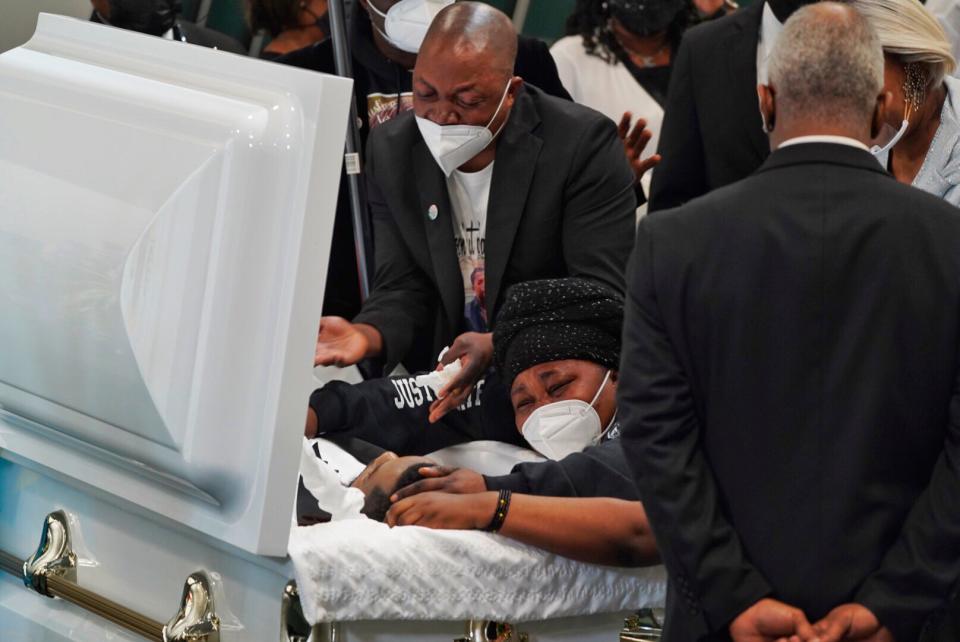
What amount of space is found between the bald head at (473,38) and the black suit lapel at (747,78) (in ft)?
1.31

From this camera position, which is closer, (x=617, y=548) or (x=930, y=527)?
(x=930, y=527)

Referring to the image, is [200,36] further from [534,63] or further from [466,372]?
[466,372]

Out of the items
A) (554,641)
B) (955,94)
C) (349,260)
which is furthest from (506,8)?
(554,641)

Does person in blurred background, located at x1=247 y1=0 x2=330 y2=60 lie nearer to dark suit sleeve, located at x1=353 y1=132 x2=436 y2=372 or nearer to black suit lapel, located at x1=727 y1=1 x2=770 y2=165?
dark suit sleeve, located at x1=353 y1=132 x2=436 y2=372

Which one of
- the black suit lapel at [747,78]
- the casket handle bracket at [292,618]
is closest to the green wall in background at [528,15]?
the black suit lapel at [747,78]

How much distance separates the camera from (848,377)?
5.80ft

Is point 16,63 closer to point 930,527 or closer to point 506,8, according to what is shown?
point 930,527

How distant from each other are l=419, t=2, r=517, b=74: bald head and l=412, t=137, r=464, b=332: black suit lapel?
0.66ft

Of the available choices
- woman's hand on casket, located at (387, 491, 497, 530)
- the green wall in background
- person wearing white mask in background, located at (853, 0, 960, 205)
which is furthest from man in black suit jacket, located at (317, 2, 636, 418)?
the green wall in background

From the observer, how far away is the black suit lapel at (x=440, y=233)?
2.81 m

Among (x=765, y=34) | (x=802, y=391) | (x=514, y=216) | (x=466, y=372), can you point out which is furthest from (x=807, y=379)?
(x=765, y=34)

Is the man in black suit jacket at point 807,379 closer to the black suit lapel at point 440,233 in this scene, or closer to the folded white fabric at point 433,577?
the folded white fabric at point 433,577

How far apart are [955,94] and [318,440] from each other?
1.15 m

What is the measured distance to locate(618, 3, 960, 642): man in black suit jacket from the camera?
1.76 metres
